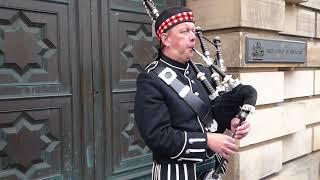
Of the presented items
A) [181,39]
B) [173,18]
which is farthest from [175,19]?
[181,39]

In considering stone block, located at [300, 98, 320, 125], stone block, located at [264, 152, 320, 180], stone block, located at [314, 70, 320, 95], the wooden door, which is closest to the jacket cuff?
the wooden door

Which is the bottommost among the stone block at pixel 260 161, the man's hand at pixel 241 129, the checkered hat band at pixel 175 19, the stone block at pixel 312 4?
the stone block at pixel 260 161

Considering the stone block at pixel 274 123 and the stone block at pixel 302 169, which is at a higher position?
the stone block at pixel 274 123

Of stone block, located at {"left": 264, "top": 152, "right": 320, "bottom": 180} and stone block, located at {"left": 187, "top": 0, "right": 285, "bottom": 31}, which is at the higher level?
stone block, located at {"left": 187, "top": 0, "right": 285, "bottom": 31}

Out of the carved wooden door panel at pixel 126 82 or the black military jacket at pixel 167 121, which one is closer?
the black military jacket at pixel 167 121

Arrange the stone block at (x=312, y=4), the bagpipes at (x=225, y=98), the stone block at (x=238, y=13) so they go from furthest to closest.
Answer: the stone block at (x=312, y=4) → the stone block at (x=238, y=13) → the bagpipes at (x=225, y=98)

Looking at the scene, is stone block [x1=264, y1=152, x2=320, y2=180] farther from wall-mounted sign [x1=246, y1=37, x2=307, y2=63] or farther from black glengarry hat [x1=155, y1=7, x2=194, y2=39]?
black glengarry hat [x1=155, y1=7, x2=194, y2=39]

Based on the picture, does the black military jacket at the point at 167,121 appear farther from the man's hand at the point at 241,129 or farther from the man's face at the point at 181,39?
the man's hand at the point at 241,129

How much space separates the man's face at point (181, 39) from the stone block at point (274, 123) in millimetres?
1842

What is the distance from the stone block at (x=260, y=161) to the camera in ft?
14.9

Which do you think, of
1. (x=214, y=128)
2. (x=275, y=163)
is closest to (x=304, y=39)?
(x=275, y=163)

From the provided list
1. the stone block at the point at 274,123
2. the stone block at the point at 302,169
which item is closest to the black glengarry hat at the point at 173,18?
the stone block at the point at 274,123

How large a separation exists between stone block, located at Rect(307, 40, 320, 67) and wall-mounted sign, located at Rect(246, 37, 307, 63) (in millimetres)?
334

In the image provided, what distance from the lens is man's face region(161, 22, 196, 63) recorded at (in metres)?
2.69
